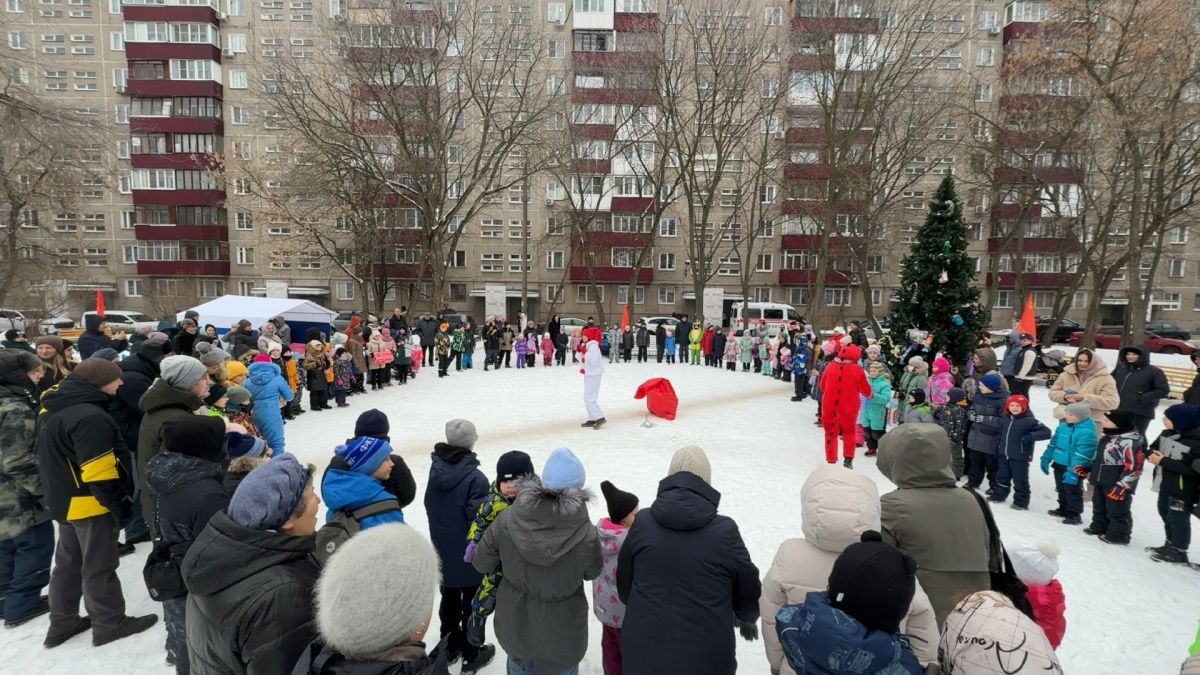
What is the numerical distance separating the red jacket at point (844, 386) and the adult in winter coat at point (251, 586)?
742 centimetres

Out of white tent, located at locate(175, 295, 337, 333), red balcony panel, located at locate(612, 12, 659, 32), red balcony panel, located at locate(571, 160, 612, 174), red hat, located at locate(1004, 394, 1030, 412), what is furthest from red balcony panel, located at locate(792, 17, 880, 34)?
white tent, located at locate(175, 295, 337, 333)

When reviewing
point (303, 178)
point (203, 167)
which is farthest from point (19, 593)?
point (203, 167)

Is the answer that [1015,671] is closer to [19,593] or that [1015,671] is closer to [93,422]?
[93,422]

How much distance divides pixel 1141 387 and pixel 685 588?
28.4ft

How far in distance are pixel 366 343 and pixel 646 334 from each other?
10.7 meters

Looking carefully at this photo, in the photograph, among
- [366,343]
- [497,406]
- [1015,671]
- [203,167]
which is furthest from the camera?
[203,167]

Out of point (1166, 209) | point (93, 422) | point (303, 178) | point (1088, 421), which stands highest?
point (303, 178)

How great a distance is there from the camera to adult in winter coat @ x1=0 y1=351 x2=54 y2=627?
155 inches

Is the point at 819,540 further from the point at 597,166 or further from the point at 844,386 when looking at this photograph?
the point at 597,166

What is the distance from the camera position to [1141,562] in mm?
5281

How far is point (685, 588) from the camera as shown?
7.84 feet

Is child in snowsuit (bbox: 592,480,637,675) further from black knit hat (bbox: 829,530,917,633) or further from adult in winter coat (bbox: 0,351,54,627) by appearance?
adult in winter coat (bbox: 0,351,54,627)

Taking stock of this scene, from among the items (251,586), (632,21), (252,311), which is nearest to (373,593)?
(251,586)

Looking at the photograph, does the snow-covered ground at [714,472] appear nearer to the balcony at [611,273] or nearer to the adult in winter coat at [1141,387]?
the adult in winter coat at [1141,387]
